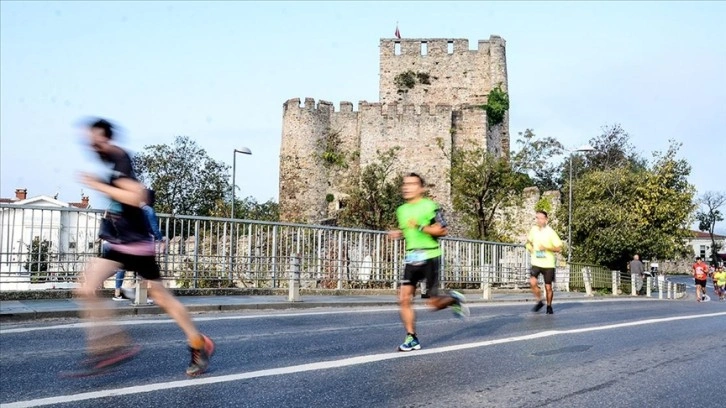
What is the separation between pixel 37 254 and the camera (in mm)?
14914

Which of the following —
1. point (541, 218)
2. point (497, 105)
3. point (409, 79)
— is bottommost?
point (541, 218)

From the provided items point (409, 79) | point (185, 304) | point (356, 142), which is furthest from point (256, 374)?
point (409, 79)

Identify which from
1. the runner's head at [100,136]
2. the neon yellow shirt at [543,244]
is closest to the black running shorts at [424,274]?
the runner's head at [100,136]

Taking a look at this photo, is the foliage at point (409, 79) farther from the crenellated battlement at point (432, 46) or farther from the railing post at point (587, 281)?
the railing post at point (587, 281)

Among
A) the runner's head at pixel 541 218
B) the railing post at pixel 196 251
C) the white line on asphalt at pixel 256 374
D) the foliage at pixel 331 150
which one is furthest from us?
the foliage at pixel 331 150

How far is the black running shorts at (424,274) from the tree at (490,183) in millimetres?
40576

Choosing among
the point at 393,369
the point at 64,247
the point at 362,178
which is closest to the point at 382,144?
the point at 362,178

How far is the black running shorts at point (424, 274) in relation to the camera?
8844 millimetres

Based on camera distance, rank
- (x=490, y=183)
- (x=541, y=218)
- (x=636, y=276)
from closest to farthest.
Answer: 1. (x=541, y=218)
2. (x=636, y=276)
3. (x=490, y=183)

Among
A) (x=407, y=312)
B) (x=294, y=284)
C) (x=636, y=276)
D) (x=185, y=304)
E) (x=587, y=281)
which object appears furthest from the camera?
(x=636, y=276)

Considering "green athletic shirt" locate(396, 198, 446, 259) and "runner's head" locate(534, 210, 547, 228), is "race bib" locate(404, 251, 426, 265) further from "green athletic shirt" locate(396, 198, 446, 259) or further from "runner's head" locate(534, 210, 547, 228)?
"runner's head" locate(534, 210, 547, 228)

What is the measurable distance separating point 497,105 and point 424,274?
55272mm

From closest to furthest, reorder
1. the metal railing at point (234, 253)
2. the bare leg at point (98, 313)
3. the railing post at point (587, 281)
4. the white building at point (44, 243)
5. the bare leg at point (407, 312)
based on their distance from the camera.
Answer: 1. the bare leg at point (98, 313)
2. the bare leg at point (407, 312)
3. the white building at point (44, 243)
4. the metal railing at point (234, 253)
5. the railing post at point (587, 281)

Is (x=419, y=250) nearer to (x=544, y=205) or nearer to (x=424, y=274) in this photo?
(x=424, y=274)
